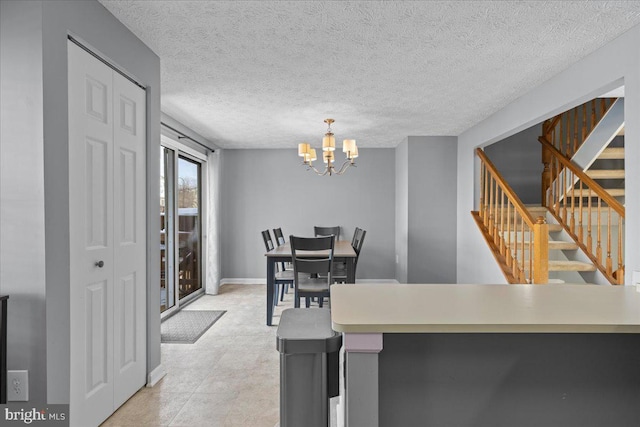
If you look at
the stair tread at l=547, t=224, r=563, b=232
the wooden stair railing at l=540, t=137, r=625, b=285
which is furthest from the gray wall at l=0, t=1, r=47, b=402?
the stair tread at l=547, t=224, r=563, b=232

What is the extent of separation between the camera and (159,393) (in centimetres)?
259

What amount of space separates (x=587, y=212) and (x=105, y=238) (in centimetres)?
446

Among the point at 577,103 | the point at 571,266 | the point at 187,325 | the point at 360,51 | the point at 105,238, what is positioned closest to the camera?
the point at 105,238

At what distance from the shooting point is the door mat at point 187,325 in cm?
376

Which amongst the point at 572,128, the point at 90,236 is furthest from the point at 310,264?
the point at 572,128

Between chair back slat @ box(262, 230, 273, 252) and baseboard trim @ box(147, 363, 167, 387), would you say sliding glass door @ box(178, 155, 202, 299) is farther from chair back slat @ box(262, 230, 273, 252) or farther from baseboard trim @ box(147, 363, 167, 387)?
baseboard trim @ box(147, 363, 167, 387)

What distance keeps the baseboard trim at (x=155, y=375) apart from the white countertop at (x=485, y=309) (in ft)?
5.54

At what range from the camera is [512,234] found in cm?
443

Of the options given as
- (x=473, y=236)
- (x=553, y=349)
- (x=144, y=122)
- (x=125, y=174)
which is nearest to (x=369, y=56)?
(x=144, y=122)

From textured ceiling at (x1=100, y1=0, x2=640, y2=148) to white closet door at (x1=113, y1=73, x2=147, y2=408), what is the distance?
48cm

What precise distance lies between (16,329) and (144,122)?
147cm

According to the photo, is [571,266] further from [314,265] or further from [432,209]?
[314,265]

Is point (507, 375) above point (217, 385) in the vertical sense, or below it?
above

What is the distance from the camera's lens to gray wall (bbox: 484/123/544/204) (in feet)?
18.4
